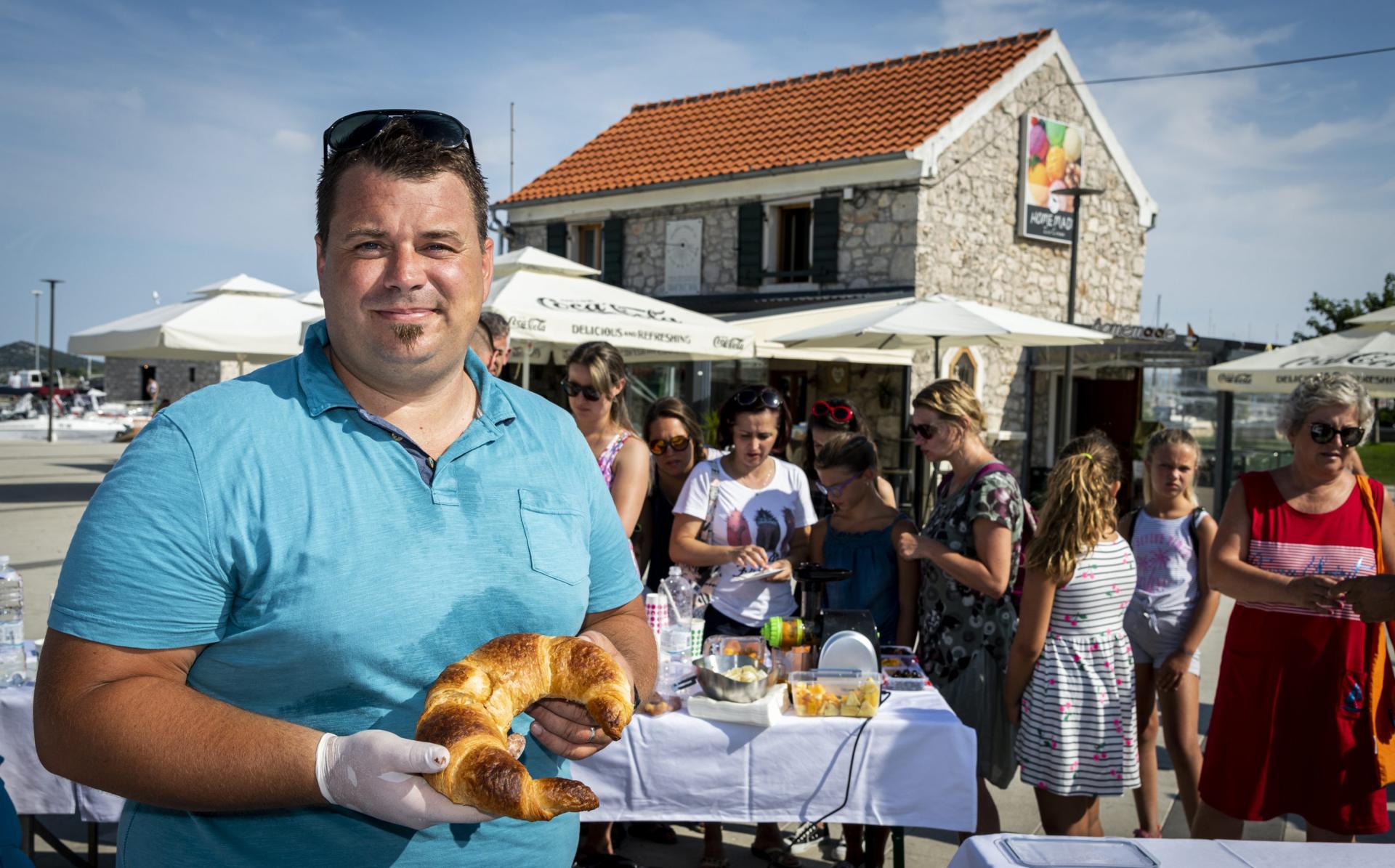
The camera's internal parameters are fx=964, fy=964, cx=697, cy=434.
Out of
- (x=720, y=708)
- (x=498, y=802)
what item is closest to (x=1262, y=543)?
(x=720, y=708)

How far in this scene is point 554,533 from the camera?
60.1 inches

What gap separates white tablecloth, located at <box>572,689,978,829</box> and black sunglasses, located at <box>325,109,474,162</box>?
6.86 ft

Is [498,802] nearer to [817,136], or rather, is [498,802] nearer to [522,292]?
[522,292]

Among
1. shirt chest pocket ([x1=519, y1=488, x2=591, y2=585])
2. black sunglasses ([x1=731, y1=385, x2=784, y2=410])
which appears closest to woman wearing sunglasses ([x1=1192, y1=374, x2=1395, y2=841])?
black sunglasses ([x1=731, y1=385, x2=784, y2=410])

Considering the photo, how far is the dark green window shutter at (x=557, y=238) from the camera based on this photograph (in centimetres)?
1922

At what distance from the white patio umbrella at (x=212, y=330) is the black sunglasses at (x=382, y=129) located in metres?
10.6

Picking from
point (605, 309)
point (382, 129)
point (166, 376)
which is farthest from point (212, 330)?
point (166, 376)

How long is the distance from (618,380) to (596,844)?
2.05 meters

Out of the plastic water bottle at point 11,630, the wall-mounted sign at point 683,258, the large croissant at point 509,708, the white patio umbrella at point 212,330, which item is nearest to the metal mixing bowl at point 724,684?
the large croissant at point 509,708

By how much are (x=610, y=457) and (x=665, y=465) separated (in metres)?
0.79

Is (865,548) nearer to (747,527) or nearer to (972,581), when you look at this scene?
(747,527)

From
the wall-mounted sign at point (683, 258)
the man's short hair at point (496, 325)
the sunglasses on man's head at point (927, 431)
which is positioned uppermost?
the wall-mounted sign at point (683, 258)

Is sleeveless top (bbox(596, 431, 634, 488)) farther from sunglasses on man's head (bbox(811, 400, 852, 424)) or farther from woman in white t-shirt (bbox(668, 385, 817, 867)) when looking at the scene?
sunglasses on man's head (bbox(811, 400, 852, 424))

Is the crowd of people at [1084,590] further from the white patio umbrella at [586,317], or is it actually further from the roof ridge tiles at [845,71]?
the roof ridge tiles at [845,71]
